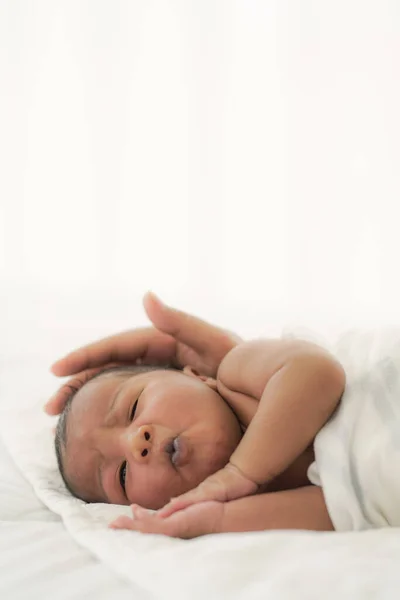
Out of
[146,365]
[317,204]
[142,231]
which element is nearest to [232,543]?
[146,365]

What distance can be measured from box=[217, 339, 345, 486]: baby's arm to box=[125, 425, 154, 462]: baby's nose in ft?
0.38

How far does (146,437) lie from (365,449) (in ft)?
0.92

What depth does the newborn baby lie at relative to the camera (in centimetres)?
79

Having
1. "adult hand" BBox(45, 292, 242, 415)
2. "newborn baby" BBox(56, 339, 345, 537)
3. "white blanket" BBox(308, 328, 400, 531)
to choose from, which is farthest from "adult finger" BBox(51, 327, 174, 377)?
"white blanket" BBox(308, 328, 400, 531)

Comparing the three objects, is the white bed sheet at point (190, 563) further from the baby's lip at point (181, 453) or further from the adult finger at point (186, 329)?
the adult finger at point (186, 329)

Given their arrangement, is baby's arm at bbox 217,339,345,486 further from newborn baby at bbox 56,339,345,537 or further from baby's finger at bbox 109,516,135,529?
baby's finger at bbox 109,516,135,529

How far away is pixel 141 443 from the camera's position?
2.90 ft

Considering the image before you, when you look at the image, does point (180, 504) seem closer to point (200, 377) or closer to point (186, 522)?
point (186, 522)

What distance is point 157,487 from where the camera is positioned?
2.92 feet

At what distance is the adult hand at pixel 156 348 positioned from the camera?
1185 mm

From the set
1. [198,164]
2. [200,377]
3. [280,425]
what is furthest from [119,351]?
[198,164]

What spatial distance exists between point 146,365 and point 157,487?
1.23 ft

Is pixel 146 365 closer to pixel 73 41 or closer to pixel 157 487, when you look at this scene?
pixel 157 487

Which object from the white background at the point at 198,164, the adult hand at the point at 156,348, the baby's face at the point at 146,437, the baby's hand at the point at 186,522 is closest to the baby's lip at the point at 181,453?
the baby's face at the point at 146,437
